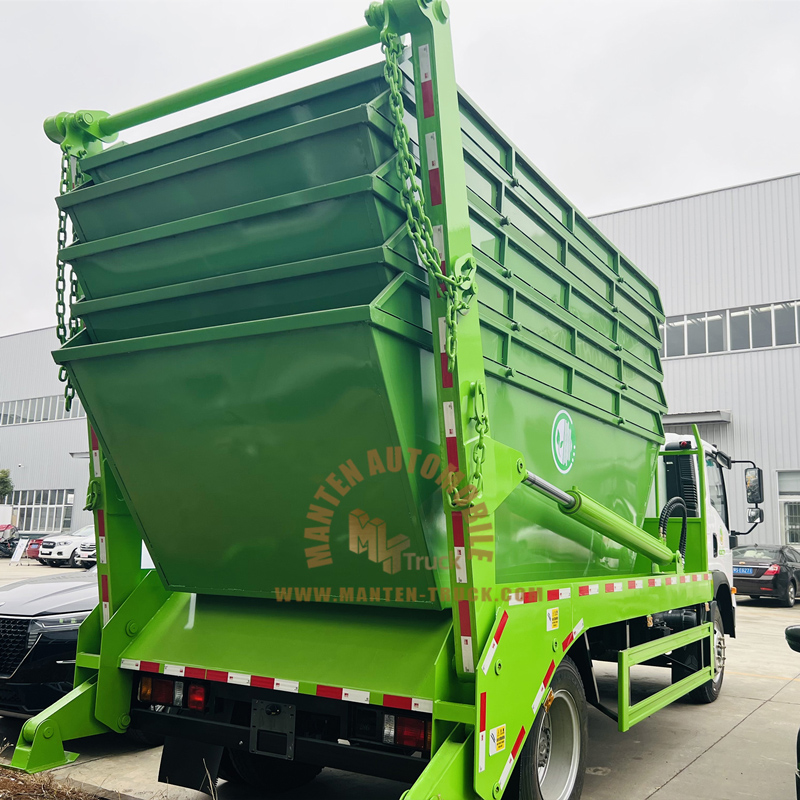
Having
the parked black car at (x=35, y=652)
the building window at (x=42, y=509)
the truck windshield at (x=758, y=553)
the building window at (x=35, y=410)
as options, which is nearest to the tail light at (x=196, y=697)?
the parked black car at (x=35, y=652)

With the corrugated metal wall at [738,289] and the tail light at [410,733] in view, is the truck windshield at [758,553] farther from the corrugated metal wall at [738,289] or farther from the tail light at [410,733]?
the tail light at [410,733]

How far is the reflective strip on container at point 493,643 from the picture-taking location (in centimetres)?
323

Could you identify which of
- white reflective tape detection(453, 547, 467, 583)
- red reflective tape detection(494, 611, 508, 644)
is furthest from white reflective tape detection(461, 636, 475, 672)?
white reflective tape detection(453, 547, 467, 583)

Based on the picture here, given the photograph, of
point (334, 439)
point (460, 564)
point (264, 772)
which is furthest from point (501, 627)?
point (264, 772)

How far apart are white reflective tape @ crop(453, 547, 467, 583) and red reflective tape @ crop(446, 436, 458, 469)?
364 mm

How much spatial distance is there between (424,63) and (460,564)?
2217 mm

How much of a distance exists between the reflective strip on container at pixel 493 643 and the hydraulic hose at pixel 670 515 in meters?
3.50

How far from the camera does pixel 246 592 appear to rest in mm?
4168

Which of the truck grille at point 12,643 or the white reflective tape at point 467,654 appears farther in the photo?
the truck grille at point 12,643

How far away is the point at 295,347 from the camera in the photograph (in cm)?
340

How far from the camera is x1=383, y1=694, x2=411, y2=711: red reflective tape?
3334mm

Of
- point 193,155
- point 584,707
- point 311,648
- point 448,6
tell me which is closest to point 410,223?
point 448,6

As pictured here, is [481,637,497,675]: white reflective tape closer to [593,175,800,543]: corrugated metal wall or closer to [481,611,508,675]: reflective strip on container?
[481,611,508,675]: reflective strip on container

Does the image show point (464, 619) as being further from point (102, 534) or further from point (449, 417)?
point (102, 534)
